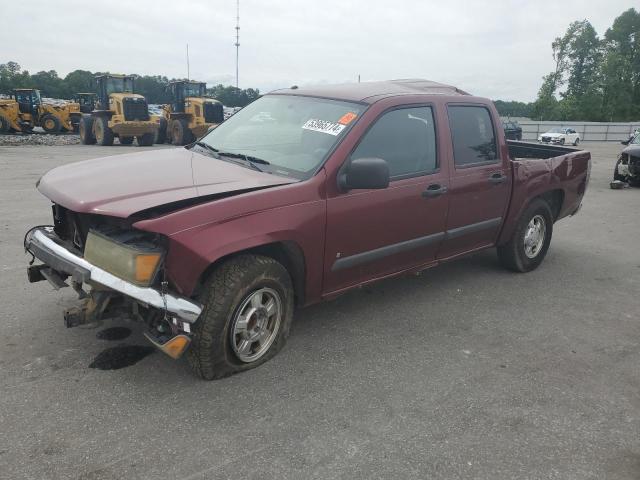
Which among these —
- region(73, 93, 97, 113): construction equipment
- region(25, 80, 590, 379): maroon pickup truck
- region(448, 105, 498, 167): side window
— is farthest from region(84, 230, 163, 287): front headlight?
region(73, 93, 97, 113): construction equipment

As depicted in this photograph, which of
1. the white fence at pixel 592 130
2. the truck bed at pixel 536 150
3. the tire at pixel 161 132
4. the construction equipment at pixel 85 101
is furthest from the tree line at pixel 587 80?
the truck bed at pixel 536 150

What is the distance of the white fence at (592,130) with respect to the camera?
41656 millimetres

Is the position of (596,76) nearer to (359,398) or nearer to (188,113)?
(188,113)

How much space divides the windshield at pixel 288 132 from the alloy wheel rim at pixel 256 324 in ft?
2.73

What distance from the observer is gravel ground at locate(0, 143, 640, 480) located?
2.54 metres

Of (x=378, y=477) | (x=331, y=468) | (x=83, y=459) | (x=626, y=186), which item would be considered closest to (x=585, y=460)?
(x=378, y=477)

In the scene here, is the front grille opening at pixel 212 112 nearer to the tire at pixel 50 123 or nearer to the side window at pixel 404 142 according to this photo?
the tire at pixel 50 123

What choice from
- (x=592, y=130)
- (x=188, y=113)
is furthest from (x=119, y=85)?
(x=592, y=130)

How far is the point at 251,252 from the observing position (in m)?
3.24

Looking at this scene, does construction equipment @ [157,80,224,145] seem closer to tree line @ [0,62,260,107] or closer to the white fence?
the white fence

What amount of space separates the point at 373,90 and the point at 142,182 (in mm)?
1951

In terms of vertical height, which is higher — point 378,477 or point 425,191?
point 425,191

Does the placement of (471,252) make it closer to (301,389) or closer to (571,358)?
(571,358)

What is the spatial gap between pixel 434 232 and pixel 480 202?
25.1 inches
